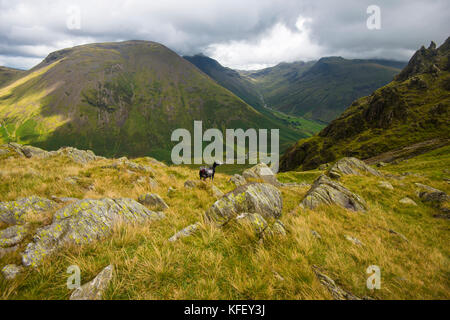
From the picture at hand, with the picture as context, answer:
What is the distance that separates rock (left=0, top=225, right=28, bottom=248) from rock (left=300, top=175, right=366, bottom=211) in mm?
11783

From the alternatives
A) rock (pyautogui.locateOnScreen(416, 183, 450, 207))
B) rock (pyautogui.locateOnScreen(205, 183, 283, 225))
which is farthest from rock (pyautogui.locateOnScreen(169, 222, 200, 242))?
rock (pyautogui.locateOnScreen(416, 183, 450, 207))

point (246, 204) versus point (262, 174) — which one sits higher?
point (246, 204)

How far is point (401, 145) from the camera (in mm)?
89250

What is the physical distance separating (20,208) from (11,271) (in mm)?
3357

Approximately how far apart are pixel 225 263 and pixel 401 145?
11972cm

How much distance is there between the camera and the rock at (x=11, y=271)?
3832mm

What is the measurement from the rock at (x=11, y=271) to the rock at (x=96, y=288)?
1510mm

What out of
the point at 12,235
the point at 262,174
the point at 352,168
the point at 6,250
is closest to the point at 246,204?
the point at 6,250

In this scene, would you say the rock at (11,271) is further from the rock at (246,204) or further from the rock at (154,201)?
the rock at (246,204)

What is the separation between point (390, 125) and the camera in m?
114

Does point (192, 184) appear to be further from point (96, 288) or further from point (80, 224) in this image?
point (96, 288)

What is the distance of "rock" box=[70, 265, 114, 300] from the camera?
138 inches

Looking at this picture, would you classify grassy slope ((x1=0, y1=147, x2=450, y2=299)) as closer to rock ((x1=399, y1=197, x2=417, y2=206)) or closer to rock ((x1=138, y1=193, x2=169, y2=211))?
rock ((x1=138, y1=193, x2=169, y2=211))

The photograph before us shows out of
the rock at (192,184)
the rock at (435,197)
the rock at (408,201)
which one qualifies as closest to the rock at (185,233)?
the rock at (192,184)
